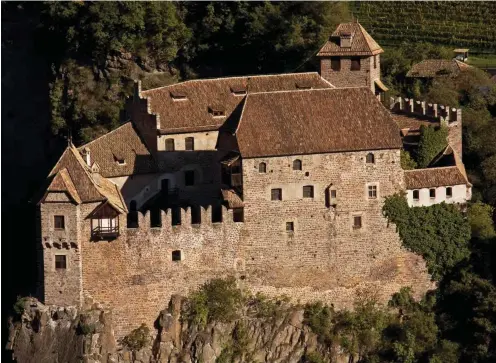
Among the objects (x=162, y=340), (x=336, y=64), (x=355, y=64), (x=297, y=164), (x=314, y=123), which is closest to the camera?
(x=297, y=164)

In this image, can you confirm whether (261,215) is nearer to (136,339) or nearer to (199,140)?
(199,140)

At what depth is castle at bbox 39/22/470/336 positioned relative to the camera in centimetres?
9050

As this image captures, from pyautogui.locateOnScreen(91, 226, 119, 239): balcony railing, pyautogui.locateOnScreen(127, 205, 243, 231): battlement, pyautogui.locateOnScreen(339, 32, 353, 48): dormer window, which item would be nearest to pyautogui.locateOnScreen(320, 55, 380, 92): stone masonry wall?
pyautogui.locateOnScreen(339, 32, 353, 48): dormer window

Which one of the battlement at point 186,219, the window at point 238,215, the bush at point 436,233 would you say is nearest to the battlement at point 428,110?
the bush at point 436,233

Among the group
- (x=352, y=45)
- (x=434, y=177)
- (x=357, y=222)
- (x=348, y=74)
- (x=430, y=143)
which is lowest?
(x=357, y=222)

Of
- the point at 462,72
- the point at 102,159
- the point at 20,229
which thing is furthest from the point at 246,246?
the point at 462,72

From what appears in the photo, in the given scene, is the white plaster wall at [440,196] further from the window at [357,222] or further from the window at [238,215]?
the window at [238,215]

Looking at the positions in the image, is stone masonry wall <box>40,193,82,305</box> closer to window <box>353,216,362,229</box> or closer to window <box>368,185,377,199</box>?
window <box>353,216,362,229</box>

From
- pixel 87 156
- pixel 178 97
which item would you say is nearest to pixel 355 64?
pixel 178 97

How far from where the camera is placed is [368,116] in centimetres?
9344

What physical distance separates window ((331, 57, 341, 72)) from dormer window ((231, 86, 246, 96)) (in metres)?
5.73

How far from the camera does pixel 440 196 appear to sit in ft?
316

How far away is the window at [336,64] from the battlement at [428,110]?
3656 mm

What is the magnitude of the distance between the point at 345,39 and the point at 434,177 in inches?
427
